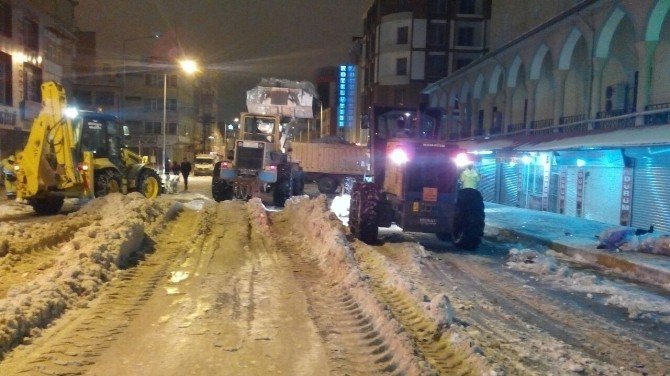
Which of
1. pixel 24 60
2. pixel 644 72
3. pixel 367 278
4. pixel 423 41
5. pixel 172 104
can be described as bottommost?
pixel 367 278

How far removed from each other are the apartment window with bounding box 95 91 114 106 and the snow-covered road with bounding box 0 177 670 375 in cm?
5924

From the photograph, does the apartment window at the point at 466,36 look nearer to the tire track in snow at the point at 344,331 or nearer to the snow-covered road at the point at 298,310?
the snow-covered road at the point at 298,310

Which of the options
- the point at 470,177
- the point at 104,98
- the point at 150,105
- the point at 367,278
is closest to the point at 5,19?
the point at 470,177

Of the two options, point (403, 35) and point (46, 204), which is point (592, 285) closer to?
point (46, 204)

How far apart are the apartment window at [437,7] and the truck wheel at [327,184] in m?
29.3

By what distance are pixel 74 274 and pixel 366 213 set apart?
6.69 meters

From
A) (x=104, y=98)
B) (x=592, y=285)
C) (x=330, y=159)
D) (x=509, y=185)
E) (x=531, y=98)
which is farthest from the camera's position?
(x=104, y=98)

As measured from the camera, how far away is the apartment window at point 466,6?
188 feet

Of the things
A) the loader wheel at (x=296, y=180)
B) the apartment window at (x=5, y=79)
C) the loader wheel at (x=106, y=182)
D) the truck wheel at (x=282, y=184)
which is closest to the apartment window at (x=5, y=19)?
the apartment window at (x=5, y=79)

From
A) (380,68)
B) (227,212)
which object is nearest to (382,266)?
(227,212)

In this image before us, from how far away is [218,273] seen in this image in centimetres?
884

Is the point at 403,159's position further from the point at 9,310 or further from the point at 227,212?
the point at 9,310

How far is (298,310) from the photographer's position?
696 centimetres

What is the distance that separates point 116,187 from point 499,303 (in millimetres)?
15299
